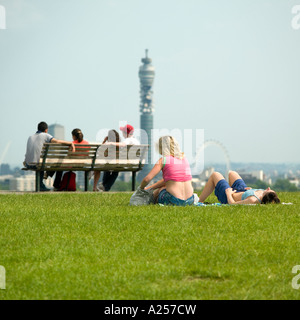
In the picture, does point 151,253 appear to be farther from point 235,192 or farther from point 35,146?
point 35,146

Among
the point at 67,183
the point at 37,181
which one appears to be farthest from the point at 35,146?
the point at 67,183

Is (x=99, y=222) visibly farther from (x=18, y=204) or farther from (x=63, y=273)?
(x=18, y=204)

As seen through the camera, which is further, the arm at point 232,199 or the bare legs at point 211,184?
the bare legs at point 211,184

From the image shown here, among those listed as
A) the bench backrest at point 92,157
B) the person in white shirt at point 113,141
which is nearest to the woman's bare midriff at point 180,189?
the bench backrest at point 92,157

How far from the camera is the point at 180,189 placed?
11172 millimetres

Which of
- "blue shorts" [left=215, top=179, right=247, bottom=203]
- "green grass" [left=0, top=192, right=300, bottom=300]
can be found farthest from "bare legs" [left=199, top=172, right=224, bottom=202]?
"green grass" [left=0, top=192, right=300, bottom=300]

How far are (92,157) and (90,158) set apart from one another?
72mm

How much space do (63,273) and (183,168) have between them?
484cm

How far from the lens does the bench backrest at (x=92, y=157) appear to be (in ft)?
55.9

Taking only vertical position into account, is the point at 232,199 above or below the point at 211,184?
below

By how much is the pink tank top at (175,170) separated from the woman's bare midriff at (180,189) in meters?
0.08

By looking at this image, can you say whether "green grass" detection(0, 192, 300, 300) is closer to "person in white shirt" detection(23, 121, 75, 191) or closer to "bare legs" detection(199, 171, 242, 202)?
"bare legs" detection(199, 171, 242, 202)

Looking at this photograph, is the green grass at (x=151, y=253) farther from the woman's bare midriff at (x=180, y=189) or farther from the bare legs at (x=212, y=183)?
the bare legs at (x=212, y=183)
